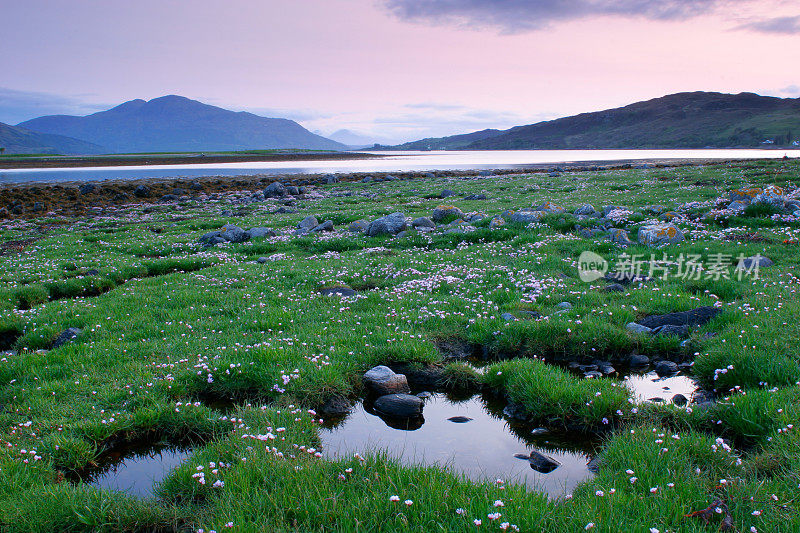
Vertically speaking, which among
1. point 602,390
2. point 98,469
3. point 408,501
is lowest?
point 98,469

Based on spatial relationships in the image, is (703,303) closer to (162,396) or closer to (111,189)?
(162,396)

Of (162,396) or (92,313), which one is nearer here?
(162,396)

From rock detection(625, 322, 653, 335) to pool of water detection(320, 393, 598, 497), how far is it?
3754 mm

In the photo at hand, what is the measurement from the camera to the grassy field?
4436 mm

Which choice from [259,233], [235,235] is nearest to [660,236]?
[259,233]

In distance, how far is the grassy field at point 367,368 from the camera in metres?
4.44

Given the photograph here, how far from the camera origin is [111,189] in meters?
49.2

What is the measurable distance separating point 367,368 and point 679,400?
17.1 feet

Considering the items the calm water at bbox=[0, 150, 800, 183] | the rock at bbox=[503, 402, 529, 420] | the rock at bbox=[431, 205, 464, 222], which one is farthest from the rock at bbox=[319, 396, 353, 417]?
the calm water at bbox=[0, 150, 800, 183]

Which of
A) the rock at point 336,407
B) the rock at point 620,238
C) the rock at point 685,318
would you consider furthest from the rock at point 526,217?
the rock at point 336,407

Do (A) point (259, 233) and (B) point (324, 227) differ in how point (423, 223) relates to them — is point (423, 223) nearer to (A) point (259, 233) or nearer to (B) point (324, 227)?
(B) point (324, 227)

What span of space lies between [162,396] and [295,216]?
23004 mm

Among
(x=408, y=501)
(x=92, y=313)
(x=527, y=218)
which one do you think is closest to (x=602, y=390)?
(x=408, y=501)

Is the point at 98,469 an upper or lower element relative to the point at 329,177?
lower
